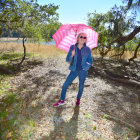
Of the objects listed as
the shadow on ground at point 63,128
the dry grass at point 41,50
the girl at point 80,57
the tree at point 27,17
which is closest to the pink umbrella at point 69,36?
the girl at point 80,57

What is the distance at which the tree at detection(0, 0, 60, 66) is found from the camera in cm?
781

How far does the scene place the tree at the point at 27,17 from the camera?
Answer: 7810mm

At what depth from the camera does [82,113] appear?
4148mm

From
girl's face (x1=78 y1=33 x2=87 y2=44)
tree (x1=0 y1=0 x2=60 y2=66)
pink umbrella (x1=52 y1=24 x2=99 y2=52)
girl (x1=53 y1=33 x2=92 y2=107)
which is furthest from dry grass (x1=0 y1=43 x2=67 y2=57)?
girl's face (x1=78 y1=33 x2=87 y2=44)

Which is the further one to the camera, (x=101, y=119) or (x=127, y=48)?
(x=127, y=48)

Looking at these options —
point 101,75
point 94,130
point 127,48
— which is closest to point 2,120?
point 94,130

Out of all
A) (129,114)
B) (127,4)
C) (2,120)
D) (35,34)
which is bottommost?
(129,114)

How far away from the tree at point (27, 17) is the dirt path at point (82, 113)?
483cm

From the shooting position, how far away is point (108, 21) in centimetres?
1070

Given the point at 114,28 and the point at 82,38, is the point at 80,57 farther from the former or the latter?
the point at 114,28

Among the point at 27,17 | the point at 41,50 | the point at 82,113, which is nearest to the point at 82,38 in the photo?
the point at 82,113

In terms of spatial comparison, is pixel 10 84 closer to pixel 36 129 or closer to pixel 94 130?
pixel 36 129

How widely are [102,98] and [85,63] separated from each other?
2467mm

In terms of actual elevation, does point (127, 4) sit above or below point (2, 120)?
→ above
